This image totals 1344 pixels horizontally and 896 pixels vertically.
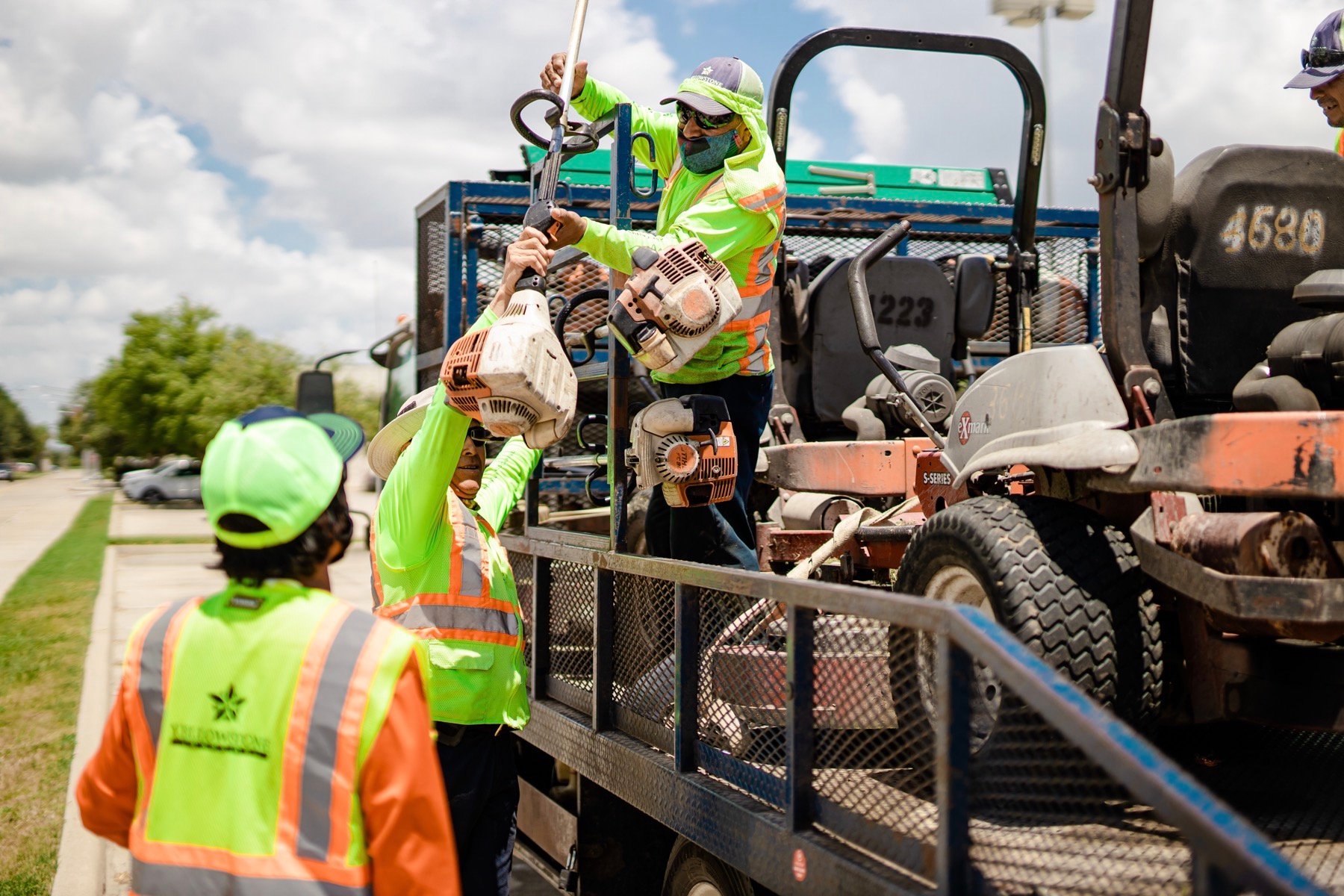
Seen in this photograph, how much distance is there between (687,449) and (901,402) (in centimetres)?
137

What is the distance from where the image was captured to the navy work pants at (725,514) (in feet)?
12.8

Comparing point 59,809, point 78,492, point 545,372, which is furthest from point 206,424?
point 545,372

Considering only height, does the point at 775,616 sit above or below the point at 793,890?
above

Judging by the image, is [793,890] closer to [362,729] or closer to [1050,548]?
[1050,548]

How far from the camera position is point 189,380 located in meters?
61.2

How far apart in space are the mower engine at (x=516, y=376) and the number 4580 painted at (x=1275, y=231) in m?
1.64

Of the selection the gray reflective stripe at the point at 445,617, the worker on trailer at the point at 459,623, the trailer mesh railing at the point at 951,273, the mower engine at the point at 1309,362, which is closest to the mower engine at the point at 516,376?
the worker on trailer at the point at 459,623

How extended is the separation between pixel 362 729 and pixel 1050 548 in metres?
1.61

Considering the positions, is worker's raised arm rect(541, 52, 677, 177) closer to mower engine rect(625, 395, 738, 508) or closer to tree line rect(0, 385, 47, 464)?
mower engine rect(625, 395, 738, 508)

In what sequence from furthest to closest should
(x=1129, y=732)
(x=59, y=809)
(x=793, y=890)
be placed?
(x=59, y=809), (x=793, y=890), (x=1129, y=732)

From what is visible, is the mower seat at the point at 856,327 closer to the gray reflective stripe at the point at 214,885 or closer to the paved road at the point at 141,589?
the paved road at the point at 141,589

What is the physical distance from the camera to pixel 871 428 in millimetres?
5078

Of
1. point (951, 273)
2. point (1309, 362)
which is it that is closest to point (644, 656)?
point (1309, 362)

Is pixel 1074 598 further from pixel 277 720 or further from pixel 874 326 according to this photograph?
pixel 874 326
